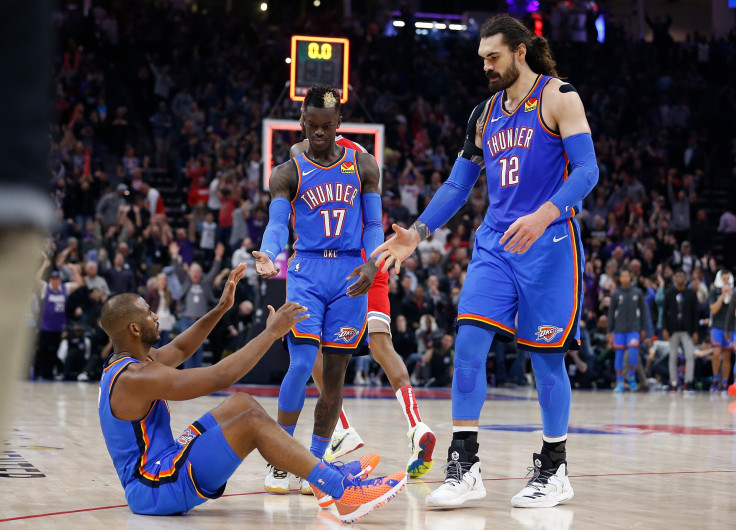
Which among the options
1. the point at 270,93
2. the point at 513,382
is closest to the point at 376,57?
the point at 270,93

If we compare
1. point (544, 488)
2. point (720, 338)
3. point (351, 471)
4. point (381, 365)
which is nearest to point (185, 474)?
point (351, 471)

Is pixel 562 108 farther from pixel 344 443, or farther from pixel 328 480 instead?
pixel 344 443

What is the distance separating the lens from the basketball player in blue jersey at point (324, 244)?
5.18 meters

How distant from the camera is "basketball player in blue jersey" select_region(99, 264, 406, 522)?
3990 mm

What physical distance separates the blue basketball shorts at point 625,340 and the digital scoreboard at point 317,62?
243 inches

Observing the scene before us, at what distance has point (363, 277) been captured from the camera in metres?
5.02

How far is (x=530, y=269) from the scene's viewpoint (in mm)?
4793

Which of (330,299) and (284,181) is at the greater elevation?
(284,181)

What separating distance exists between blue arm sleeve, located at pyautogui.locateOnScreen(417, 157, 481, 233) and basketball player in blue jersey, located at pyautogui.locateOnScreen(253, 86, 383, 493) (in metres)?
0.41

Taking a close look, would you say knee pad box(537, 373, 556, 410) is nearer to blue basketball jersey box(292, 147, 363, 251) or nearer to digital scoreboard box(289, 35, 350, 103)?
blue basketball jersey box(292, 147, 363, 251)

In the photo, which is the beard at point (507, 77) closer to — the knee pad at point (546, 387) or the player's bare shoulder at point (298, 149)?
the player's bare shoulder at point (298, 149)

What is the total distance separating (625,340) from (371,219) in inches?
432

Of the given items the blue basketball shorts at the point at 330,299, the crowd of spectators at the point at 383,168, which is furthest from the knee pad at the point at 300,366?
the crowd of spectators at the point at 383,168

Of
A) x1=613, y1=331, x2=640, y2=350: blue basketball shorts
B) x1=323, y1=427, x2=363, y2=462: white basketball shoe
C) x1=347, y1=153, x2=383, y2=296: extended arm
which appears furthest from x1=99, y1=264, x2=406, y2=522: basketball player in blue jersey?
x1=613, y1=331, x2=640, y2=350: blue basketball shorts
